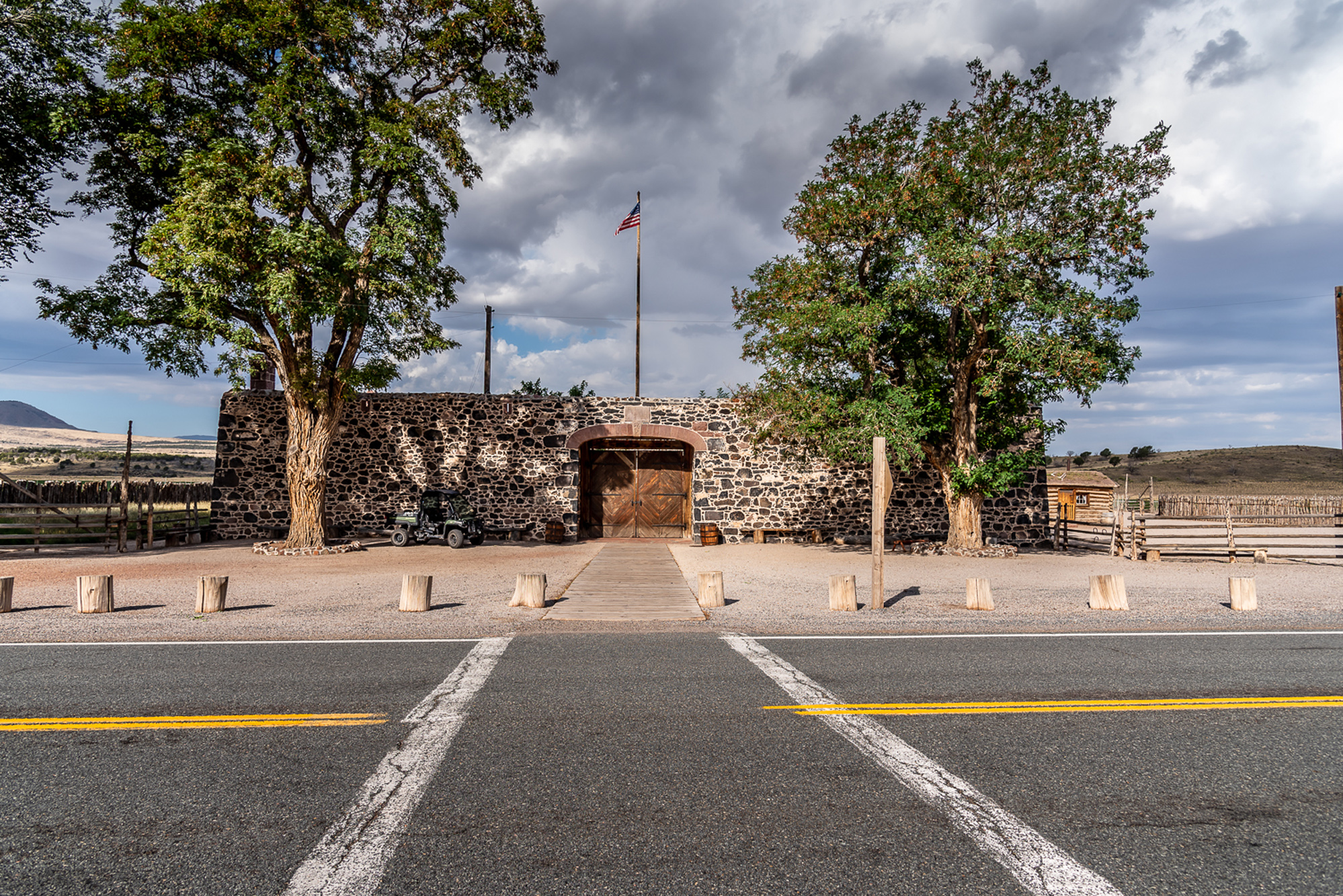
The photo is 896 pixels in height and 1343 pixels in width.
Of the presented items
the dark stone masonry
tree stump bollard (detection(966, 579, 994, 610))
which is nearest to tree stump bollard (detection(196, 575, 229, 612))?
tree stump bollard (detection(966, 579, 994, 610))

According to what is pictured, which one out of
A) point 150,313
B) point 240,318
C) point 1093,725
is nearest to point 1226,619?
point 1093,725

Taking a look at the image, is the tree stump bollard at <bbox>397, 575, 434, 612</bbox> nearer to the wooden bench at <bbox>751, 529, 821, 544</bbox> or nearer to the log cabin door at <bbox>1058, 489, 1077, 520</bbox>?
the wooden bench at <bbox>751, 529, 821, 544</bbox>

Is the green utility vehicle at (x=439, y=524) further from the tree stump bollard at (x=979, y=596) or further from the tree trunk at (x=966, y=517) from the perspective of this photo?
the tree stump bollard at (x=979, y=596)

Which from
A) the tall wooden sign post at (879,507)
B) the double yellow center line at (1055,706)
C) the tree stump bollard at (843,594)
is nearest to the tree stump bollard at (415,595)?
the tree stump bollard at (843,594)

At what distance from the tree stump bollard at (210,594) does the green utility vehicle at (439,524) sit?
350 inches

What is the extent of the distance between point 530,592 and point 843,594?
13.1 ft

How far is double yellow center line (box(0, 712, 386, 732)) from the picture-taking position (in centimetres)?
410

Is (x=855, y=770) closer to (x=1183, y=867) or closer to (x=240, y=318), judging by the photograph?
(x=1183, y=867)

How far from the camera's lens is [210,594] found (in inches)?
326

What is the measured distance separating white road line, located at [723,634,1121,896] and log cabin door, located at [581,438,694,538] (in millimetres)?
15897

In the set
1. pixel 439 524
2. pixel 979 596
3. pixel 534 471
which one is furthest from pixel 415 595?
pixel 534 471

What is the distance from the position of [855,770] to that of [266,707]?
375cm

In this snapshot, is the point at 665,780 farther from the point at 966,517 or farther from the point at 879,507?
the point at 966,517

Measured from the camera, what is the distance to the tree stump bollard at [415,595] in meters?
8.28
